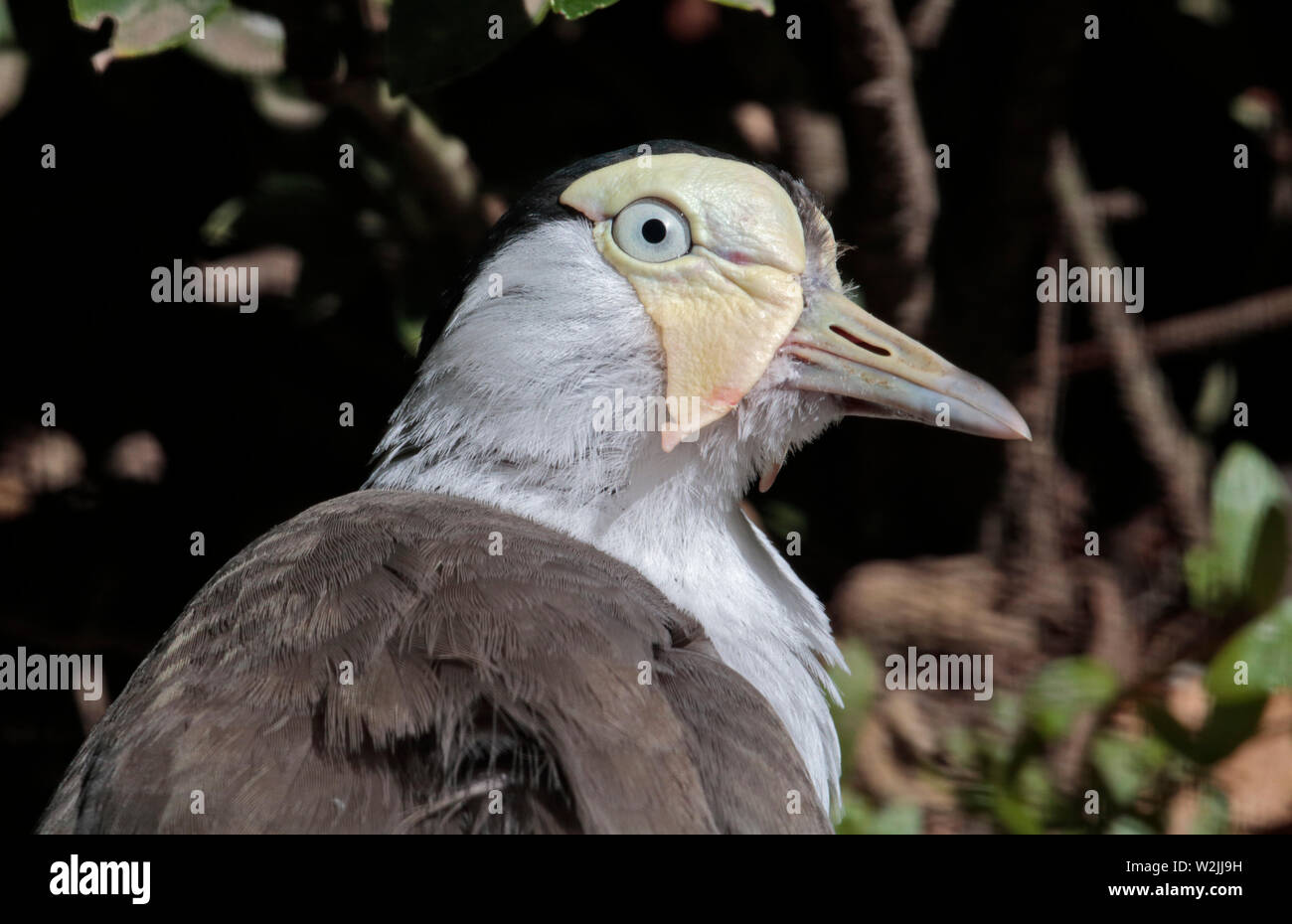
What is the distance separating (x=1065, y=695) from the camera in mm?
3699

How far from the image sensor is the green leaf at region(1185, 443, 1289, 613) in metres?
3.69

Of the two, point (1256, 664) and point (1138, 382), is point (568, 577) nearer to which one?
point (1256, 664)

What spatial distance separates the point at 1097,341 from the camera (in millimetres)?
4754

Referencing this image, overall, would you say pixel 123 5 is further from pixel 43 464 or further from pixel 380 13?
pixel 43 464

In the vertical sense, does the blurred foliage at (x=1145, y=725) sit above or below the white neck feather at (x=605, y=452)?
below

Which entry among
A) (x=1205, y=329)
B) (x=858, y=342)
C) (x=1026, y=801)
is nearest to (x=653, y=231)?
(x=858, y=342)

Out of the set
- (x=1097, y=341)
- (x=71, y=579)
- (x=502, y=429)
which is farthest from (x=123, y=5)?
(x=1097, y=341)

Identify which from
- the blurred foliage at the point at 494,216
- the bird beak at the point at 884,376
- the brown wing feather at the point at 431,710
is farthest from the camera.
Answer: the blurred foliage at the point at 494,216

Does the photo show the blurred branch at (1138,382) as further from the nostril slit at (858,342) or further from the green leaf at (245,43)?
the green leaf at (245,43)

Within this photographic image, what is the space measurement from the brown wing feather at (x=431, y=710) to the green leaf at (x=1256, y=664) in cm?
160

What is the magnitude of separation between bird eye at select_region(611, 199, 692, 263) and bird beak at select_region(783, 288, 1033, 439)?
276 millimetres

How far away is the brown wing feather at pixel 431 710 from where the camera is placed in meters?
1.90

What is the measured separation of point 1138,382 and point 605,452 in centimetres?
269

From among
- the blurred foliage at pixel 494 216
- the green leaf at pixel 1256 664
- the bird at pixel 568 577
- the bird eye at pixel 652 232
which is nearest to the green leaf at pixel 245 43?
the blurred foliage at pixel 494 216
